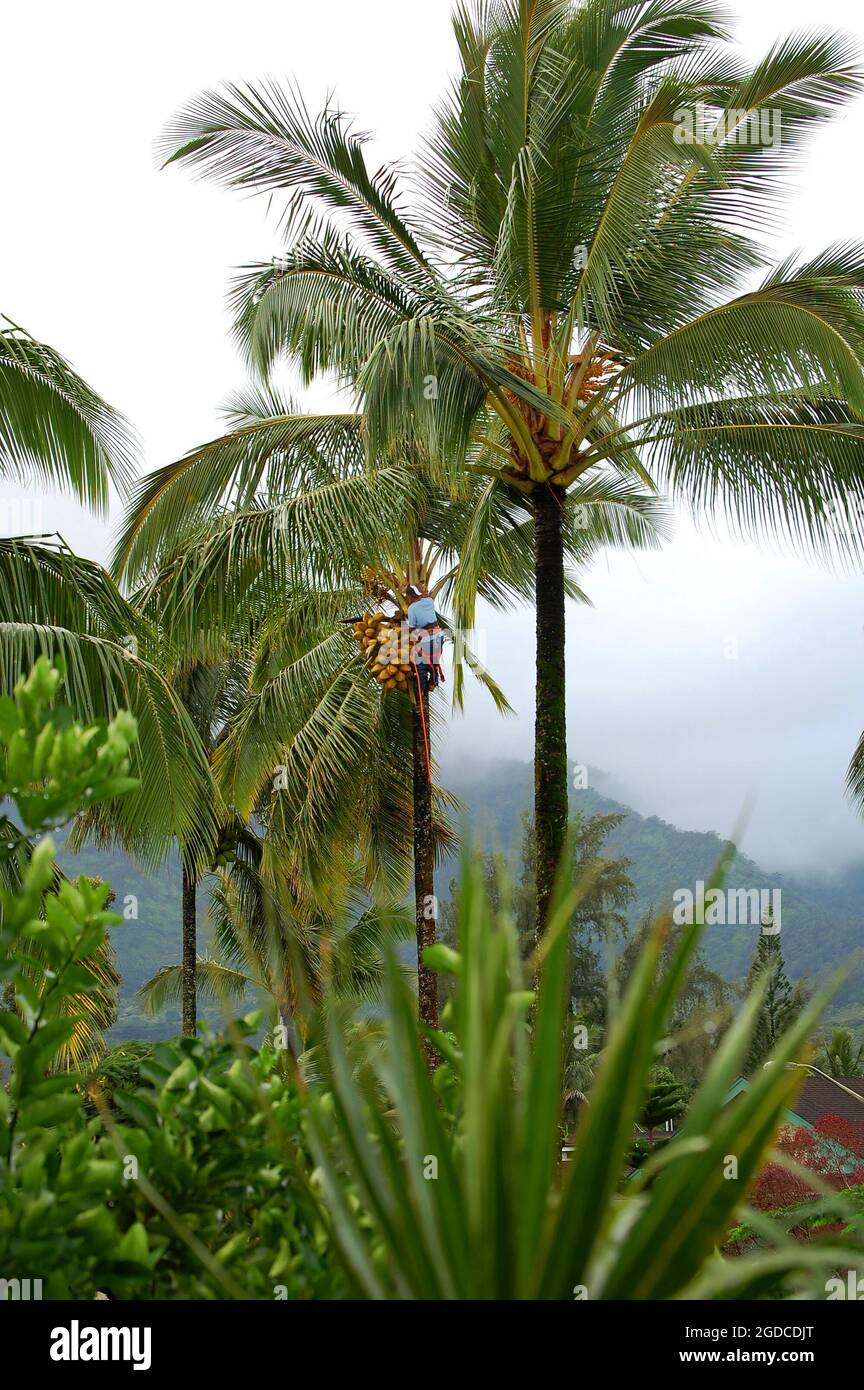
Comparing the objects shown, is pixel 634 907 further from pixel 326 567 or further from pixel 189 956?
pixel 326 567

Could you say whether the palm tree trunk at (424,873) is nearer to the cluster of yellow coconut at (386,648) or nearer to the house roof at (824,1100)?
the cluster of yellow coconut at (386,648)

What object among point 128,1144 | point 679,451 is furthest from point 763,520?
point 128,1144

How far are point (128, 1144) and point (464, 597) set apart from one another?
6.33m

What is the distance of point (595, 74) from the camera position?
7.23m

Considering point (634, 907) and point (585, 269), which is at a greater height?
point (585, 269)

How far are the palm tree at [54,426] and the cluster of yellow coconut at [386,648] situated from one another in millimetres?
3931

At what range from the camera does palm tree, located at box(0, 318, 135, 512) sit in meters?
6.26

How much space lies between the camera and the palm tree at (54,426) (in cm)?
626

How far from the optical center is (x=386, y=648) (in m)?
10.5

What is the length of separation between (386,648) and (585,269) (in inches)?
174

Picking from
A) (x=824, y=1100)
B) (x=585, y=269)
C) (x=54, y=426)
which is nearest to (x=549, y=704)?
(x=585, y=269)

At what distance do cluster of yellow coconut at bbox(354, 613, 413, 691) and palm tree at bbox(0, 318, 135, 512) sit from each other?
393 cm

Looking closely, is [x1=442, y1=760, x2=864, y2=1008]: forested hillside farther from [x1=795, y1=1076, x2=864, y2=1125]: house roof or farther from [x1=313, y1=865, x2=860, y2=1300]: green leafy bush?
[x1=313, y1=865, x2=860, y2=1300]: green leafy bush

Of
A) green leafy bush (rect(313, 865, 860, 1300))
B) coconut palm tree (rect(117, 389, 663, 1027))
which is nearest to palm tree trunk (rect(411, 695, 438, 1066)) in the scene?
coconut palm tree (rect(117, 389, 663, 1027))
